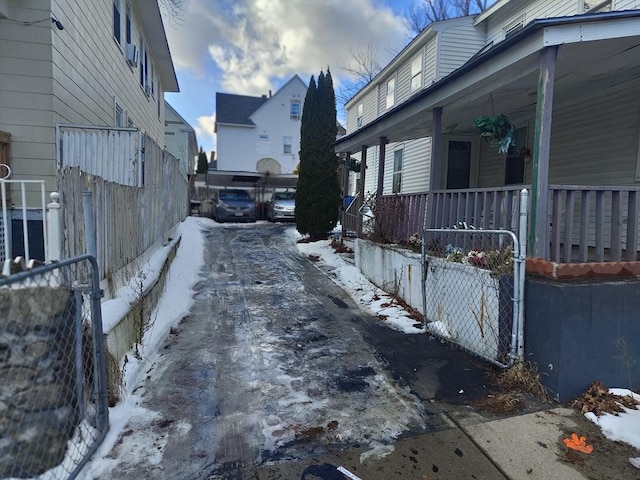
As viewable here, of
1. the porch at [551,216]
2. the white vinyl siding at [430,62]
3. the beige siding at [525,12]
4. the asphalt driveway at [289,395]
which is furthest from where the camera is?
the white vinyl siding at [430,62]

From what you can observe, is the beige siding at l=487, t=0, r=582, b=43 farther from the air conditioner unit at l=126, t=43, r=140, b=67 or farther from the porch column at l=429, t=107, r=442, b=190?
the air conditioner unit at l=126, t=43, r=140, b=67

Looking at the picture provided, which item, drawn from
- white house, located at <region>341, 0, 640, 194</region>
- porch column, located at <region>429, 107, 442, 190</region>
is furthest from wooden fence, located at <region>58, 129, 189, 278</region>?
white house, located at <region>341, 0, 640, 194</region>

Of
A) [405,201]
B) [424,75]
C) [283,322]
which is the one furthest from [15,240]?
[424,75]

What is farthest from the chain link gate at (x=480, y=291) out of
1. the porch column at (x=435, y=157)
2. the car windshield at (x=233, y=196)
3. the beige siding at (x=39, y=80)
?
the car windshield at (x=233, y=196)

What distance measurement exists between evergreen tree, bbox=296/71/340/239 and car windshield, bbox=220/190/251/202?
305 inches

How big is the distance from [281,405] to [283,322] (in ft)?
6.75

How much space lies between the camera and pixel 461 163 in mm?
10555

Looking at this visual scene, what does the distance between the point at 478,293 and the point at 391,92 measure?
39.7 feet

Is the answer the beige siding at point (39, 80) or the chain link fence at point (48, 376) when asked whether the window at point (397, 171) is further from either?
the chain link fence at point (48, 376)

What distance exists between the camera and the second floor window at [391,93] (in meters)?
14.4

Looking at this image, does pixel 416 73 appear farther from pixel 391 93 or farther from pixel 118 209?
pixel 118 209

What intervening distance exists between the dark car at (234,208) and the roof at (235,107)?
13175mm

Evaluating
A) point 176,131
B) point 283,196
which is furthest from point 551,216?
point 176,131

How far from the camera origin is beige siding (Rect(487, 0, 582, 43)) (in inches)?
337
